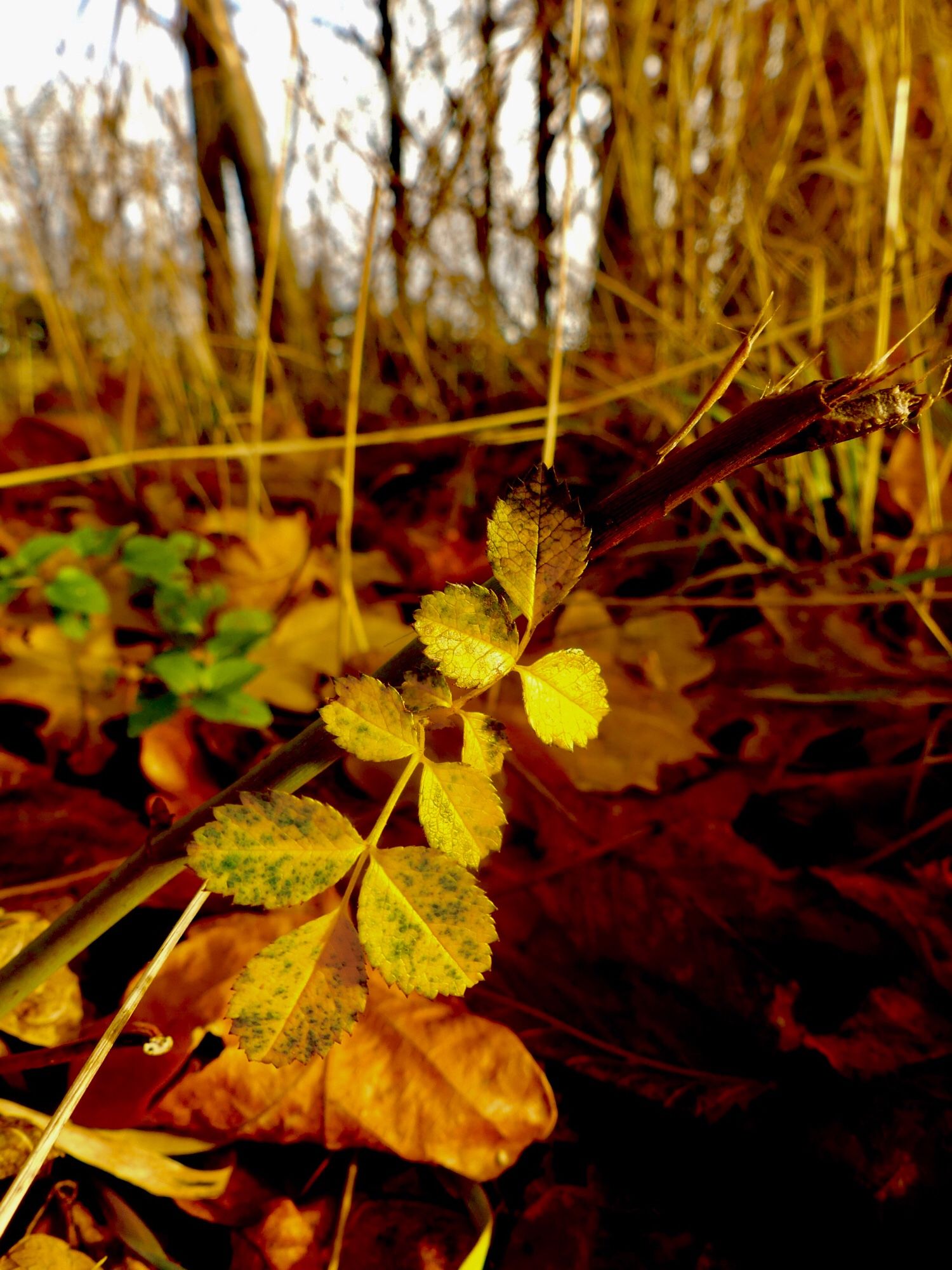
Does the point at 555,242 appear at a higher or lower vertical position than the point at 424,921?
higher

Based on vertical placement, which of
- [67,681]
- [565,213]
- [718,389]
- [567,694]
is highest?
[565,213]

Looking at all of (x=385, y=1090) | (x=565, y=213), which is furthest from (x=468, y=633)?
(x=565, y=213)

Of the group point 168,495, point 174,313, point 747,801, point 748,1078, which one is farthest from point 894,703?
point 174,313

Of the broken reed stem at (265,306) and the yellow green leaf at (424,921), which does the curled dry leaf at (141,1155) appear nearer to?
the yellow green leaf at (424,921)

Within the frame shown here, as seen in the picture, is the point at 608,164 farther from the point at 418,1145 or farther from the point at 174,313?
the point at 418,1145

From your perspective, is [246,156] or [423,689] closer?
[423,689]

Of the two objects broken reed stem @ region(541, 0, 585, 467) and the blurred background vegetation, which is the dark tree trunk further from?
broken reed stem @ region(541, 0, 585, 467)

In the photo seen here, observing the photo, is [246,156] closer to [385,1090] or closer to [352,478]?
[352,478]

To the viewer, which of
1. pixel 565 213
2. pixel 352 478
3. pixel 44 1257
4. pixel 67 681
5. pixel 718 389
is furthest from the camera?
pixel 67 681
